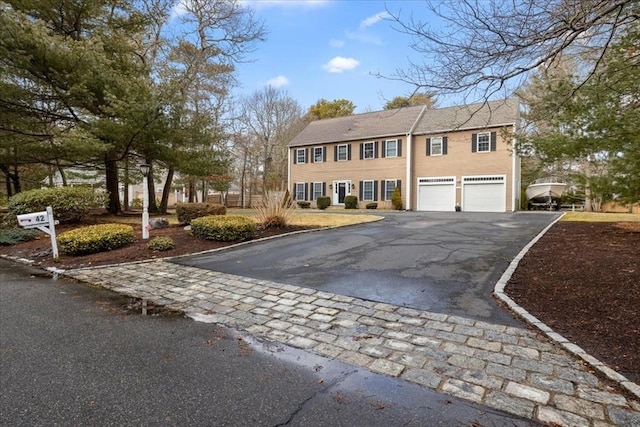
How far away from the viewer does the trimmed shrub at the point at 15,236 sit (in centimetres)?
1000

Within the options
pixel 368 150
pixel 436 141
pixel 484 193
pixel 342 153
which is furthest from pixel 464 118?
pixel 342 153

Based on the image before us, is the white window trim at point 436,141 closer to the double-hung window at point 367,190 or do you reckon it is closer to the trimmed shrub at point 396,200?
the trimmed shrub at point 396,200

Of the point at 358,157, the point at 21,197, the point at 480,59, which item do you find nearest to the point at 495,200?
the point at 358,157

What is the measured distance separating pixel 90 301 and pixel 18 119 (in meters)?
12.2

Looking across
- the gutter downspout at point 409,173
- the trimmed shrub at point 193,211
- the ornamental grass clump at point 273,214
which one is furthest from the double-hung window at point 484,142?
the trimmed shrub at point 193,211

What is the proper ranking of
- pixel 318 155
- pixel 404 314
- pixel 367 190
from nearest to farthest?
pixel 404 314 < pixel 367 190 < pixel 318 155

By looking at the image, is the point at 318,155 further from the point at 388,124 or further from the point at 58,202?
the point at 58,202

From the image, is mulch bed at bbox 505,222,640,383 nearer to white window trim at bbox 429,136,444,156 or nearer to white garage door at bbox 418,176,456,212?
white garage door at bbox 418,176,456,212

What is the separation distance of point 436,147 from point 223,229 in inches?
688

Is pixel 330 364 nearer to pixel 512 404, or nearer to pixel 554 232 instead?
pixel 512 404

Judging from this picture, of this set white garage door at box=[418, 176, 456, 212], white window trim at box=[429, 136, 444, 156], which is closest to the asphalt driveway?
white garage door at box=[418, 176, 456, 212]

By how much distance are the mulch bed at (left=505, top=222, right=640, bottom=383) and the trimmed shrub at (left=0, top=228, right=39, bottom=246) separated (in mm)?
12379

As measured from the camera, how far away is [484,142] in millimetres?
21172

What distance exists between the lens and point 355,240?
30.3ft
